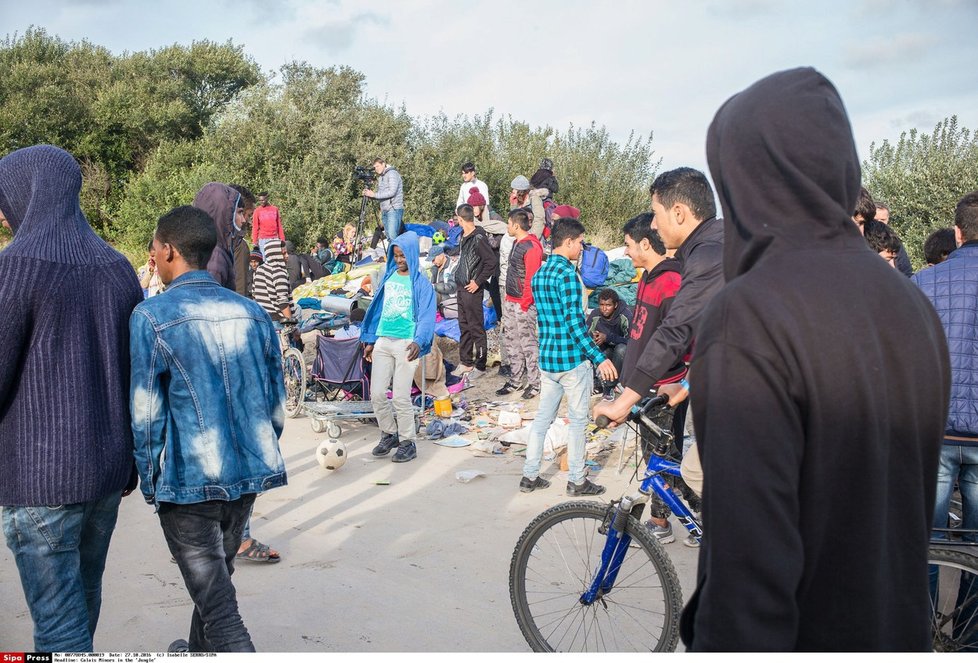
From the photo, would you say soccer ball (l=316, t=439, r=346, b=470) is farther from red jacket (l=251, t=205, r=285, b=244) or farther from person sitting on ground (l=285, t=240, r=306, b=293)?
person sitting on ground (l=285, t=240, r=306, b=293)

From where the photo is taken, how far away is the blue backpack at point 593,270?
10.6 m

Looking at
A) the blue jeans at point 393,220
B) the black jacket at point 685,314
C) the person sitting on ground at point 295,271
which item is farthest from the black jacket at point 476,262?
the black jacket at point 685,314

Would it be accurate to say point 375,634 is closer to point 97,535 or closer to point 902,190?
point 97,535

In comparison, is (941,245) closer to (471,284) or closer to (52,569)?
(52,569)

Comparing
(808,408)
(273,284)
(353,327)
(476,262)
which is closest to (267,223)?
(273,284)

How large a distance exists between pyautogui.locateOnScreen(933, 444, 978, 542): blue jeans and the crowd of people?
0.03ft

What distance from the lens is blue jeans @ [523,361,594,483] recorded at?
6422mm

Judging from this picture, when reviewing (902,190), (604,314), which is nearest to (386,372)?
(604,314)

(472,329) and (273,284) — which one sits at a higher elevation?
(273,284)

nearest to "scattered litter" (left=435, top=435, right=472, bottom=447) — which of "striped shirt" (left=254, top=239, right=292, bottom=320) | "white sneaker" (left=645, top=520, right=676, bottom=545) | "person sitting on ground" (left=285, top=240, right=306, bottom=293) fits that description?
"striped shirt" (left=254, top=239, right=292, bottom=320)

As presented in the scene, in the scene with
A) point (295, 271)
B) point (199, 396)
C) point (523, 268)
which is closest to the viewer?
point (199, 396)

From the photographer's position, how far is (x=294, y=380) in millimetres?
9234

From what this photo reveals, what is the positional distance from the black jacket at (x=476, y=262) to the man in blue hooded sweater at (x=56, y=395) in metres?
→ 7.54

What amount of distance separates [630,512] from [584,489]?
3.02m
